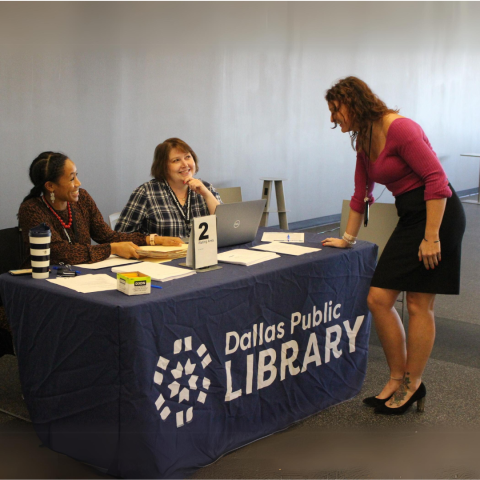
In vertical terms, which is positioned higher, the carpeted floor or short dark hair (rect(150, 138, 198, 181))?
short dark hair (rect(150, 138, 198, 181))

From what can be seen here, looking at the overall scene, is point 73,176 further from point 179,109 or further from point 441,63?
point 441,63

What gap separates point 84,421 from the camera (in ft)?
6.66

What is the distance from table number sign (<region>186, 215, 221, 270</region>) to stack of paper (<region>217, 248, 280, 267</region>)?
0.10 metres

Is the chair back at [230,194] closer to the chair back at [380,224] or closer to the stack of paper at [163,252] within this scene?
the chair back at [380,224]

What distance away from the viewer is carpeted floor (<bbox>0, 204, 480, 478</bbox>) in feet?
7.10

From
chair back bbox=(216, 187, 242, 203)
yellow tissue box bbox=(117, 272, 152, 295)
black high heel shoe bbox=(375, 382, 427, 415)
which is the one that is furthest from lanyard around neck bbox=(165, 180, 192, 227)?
chair back bbox=(216, 187, 242, 203)

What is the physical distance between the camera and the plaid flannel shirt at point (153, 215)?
121 inches

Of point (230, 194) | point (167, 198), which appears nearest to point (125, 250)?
point (167, 198)

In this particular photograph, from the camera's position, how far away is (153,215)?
10.1ft

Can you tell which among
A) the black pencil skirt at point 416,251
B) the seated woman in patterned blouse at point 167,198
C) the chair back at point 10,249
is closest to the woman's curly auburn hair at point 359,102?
the black pencil skirt at point 416,251

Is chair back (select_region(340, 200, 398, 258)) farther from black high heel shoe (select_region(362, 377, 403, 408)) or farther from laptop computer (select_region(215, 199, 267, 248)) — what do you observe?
black high heel shoe (select_region(362, 377, 403, 408))

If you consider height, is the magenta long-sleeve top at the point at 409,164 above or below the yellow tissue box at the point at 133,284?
above

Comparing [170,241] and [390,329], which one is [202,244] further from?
[390,329]

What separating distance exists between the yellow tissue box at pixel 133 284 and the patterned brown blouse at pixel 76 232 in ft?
1.73
